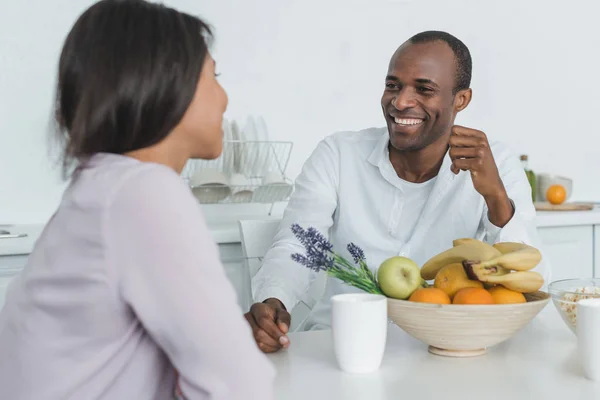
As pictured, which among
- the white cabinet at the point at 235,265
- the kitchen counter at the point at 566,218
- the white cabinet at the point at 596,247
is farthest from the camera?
the white cabinet at the point at 596,247

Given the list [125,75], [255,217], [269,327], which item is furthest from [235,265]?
[125,75]

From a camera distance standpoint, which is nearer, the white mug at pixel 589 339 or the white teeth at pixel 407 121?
the white mug at pixel 589 339

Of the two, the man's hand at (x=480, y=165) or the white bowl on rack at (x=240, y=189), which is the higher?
the man's hand at (x=480, y=165)

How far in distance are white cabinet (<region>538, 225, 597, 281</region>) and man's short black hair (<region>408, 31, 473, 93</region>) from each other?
2.86 feet

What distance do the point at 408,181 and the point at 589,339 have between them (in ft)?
3.10

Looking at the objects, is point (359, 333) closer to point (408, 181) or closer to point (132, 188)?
point (132, 188)

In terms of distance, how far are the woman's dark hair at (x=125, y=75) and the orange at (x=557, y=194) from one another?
2.21 metres

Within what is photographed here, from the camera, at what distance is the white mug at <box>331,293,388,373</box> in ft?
3.00

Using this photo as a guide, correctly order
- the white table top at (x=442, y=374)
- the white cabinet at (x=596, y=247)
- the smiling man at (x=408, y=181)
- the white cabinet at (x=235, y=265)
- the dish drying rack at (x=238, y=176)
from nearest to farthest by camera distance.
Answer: the white table top at (x=442, y=374) < the smiling man at (x=408, y=181) < the white cabinet at (x=235, y=265) < the dish drying rack at (x=238, y=176) < the white cabinet at (x=596, y=247)

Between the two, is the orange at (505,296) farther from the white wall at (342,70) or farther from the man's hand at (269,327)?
the white wall at (342,70)

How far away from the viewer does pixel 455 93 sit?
179cm

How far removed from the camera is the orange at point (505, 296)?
98 centimetres

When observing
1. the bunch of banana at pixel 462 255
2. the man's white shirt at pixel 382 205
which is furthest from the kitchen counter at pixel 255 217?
the bunch of banana at pixel 462 255

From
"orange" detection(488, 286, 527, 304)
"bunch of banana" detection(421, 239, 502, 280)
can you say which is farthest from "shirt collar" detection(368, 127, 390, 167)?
"orange" detection(488, 286, 527, 304)
